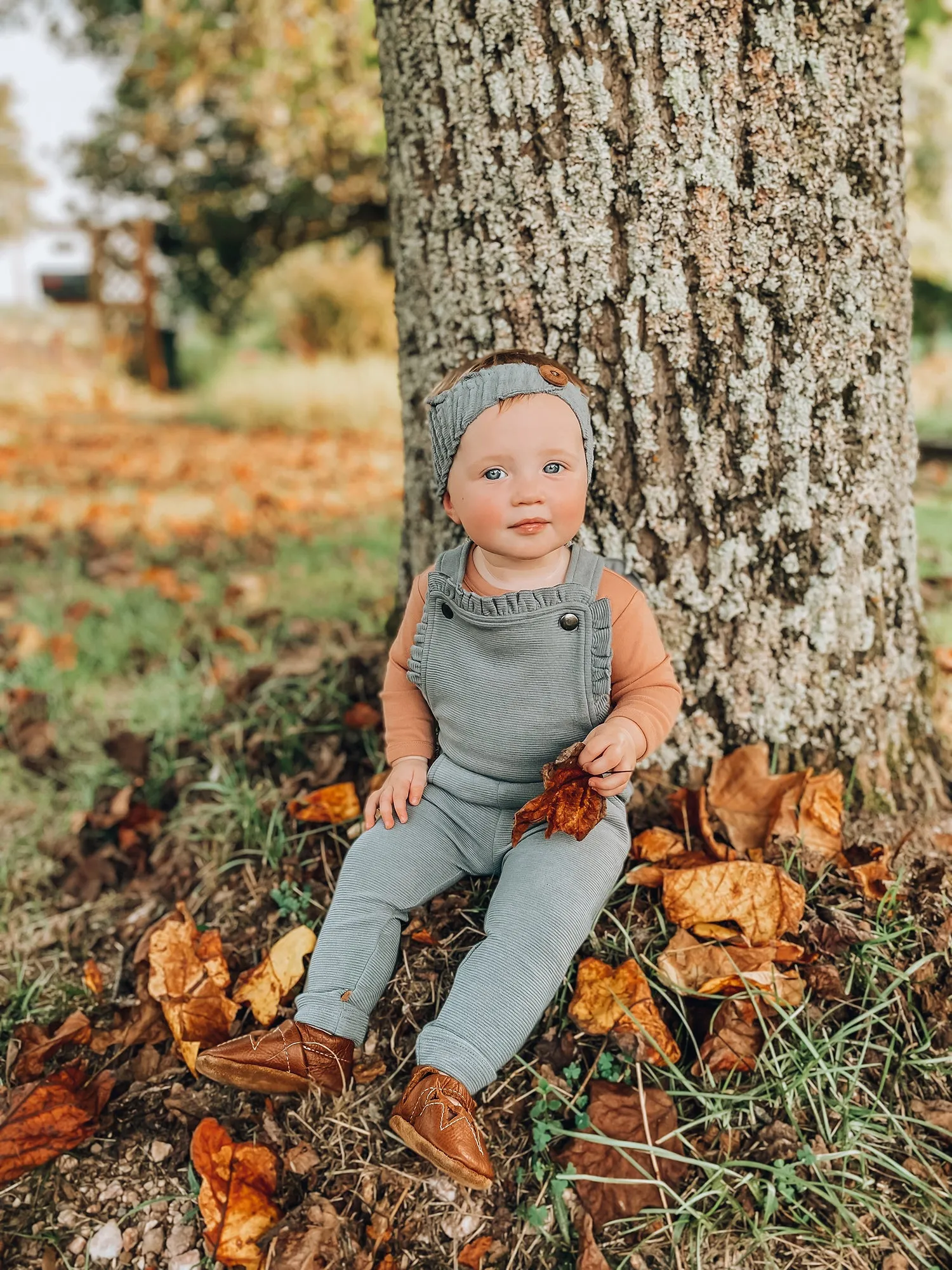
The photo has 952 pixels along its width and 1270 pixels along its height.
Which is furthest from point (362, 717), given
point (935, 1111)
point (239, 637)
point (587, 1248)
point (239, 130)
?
point (239, 130)

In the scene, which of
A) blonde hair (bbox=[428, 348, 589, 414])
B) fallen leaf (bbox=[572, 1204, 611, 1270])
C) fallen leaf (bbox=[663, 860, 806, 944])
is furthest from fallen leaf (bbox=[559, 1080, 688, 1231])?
blonde hair (bbox=[428, 348, 589, 414])

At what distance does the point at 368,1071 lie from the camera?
5.58 feet

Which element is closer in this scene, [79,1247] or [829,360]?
[79,1247]

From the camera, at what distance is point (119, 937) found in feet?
7.06

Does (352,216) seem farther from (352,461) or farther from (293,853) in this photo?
(293,853)

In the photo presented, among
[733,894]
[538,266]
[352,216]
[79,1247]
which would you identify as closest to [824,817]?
[733,894]

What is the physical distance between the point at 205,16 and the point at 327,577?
382 cm

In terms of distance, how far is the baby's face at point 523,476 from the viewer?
5.40 feet

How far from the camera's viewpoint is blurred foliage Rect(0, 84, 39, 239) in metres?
62.7

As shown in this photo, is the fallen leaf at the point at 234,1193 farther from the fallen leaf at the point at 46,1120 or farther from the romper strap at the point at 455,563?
the romper strap at the point at 455,563

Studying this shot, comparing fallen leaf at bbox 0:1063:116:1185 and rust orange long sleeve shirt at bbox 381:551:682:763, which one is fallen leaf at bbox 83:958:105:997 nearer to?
fallen leaf at bbox 0:1063:116:1185

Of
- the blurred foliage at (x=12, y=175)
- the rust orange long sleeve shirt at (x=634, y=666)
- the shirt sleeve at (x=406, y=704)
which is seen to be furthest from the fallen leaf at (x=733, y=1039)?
the blurred foliage at (x=12, y=175)

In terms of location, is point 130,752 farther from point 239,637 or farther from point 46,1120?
point 46,1120

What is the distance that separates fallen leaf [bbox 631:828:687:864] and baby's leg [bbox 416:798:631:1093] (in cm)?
19
